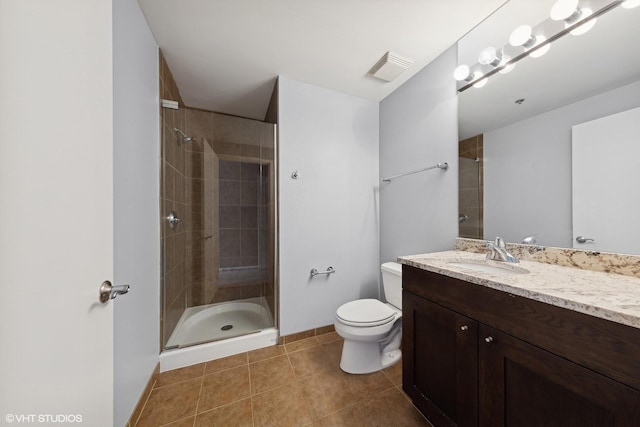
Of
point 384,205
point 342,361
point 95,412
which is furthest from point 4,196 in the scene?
point 384,205

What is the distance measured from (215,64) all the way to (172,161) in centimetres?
85

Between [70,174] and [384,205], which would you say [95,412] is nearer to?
[70,174]

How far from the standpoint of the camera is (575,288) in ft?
2.28

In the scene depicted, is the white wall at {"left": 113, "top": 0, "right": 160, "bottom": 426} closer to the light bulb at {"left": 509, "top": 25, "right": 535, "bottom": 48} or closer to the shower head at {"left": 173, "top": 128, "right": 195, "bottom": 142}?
the shower head at {"left": 173, "top": 128, "right": 195, "bottom": 142}

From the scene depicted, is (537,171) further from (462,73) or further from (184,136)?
(184,136)

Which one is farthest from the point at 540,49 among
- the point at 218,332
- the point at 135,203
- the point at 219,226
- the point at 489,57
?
the point at 218,332

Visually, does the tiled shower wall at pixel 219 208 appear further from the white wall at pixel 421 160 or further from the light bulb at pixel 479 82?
the light bulb at pixel 479 82

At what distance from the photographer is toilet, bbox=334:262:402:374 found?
4.60 ft

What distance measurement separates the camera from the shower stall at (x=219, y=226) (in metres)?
1.83

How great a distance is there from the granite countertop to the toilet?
639mm

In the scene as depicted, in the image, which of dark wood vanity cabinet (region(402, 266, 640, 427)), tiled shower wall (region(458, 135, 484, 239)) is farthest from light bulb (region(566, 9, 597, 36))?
dark wood vanity cabinet (region(402, 266, 640, 427))

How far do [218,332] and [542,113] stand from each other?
2.67 m

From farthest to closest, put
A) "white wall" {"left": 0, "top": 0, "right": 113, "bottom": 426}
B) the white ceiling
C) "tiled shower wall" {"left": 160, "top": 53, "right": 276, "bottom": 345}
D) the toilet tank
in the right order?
"tiled shower wall" {"left": 160, "top": 53, "right": 276, "bottom": 345} → the toilet tank → the white ceiling → "white wall" {"left": 0, "top": 0, "right": 113, "bottom": 426}

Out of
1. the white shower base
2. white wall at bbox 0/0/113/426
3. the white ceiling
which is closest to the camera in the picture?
white wall at bbox 0/0/113/426
